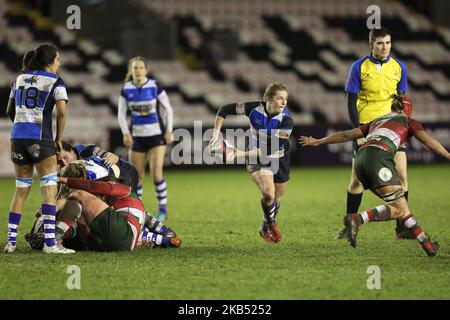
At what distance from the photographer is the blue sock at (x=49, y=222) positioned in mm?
7535

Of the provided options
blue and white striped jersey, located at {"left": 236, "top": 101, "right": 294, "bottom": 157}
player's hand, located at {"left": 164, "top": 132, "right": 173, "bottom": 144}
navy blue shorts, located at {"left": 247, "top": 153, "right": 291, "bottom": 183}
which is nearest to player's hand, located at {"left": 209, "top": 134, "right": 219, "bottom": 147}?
blue and white striped jersey, located at {"left": 236, "top": 101, "right": 294, "bottom": 157}

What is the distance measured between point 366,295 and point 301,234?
3.36 metres

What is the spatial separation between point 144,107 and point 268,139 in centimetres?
272

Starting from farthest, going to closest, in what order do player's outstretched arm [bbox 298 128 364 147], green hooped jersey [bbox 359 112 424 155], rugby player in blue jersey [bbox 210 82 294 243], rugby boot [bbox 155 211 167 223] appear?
rugby boot [bbox 155 211 167 223], rugby player in blue jersey [bbox 210 82 294 243], player's outstretched arm [bbox 298 128 364 147], green hooped jersey [bbox 359 112 424 155]

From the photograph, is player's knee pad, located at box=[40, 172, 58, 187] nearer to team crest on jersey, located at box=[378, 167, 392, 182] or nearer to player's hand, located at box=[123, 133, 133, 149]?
team crest on jersey, located at box=[378, 167, 392, 182]

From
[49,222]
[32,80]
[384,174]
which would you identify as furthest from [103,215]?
[384,174]

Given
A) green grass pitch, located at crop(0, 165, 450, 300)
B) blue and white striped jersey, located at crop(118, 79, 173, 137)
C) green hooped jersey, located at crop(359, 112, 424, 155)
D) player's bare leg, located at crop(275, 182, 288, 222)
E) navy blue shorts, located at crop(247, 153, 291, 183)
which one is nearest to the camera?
green grass pitch, located at crop(0, 165, 450, 300)

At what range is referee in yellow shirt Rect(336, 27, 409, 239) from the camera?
8.70m

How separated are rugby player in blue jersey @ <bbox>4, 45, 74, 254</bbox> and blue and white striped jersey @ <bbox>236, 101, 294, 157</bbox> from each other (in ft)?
6.52

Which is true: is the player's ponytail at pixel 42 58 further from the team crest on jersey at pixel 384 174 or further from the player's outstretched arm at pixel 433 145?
the player's outstretched arm at pixel 433 145

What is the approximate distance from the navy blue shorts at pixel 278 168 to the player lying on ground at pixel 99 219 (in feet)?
4.04

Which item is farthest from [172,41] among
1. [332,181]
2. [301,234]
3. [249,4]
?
→ [301,234]

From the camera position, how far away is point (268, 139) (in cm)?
872

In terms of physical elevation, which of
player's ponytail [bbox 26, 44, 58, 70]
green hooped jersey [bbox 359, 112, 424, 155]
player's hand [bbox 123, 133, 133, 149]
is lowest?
player's hand [bbox 123, 133, 133, 149]
